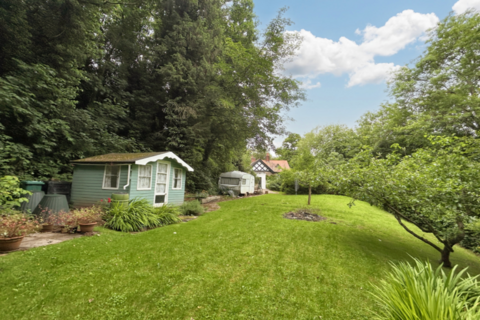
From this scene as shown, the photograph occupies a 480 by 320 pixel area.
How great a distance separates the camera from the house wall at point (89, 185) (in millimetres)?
7992

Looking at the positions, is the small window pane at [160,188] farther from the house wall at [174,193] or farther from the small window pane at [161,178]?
the house wall at [174,193]

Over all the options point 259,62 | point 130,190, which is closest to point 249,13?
point 259,62

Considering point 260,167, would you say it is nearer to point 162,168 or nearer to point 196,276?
point 162,168

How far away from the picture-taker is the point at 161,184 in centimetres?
967

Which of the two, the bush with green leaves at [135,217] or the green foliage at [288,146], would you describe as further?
the green foliage at [288,146]

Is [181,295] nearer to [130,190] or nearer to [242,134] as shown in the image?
[130,190]

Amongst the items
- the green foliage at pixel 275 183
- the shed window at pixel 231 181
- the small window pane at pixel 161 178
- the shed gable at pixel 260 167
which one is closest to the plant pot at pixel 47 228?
the small window pane at pixel 161 178

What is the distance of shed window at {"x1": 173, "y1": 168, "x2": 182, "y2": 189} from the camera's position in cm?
1067

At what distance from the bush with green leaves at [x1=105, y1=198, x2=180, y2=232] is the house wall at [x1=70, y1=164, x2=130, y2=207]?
1139 mm

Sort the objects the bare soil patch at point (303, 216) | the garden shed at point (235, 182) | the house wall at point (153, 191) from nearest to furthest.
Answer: the house wall at point (153, 191)
the bare soil patch at point (303, 216)
the garden shed at point (235, 182)

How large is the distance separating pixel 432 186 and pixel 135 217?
8.56 meters

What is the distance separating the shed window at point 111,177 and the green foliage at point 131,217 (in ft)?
4.56

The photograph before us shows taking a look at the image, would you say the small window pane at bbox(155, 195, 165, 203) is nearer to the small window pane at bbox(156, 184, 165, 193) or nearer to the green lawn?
the small window pane at bbox(156, 184, 165, 193)

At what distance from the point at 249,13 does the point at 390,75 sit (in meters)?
13.4
